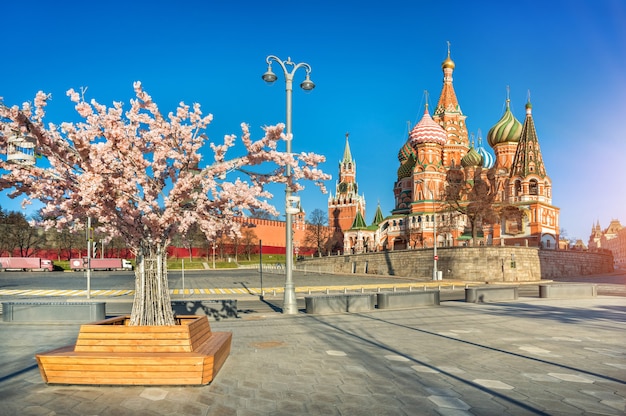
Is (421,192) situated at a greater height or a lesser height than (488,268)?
greater

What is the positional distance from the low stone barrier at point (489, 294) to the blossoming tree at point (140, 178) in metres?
16.3

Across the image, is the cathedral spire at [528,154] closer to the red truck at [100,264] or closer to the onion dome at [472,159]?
the onion dome at [472,159]

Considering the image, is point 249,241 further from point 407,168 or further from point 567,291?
point 567,291

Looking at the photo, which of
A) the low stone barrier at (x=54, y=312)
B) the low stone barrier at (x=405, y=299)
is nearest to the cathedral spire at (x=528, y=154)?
the low stone barrier at (x=405, y=299)

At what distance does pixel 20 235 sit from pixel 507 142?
268 ft

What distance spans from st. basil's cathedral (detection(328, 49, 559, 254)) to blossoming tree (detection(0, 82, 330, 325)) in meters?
42.0

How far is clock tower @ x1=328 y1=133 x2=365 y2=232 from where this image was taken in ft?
399

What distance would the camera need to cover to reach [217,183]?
815cm

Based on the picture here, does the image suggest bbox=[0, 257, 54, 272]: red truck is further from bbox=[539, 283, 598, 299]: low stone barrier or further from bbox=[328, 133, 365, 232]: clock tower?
bbox=[328, 133, 365, 232]: clock tower

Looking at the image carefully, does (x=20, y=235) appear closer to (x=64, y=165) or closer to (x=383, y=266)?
(x=383, y=266)

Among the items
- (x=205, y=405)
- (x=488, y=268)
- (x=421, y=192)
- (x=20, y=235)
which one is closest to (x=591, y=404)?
(x=205, y=405)

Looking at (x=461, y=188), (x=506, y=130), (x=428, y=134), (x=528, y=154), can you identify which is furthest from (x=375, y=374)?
(x=428, y=134)

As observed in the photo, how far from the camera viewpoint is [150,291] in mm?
7934

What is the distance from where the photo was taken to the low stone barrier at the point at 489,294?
21953 millimetres
